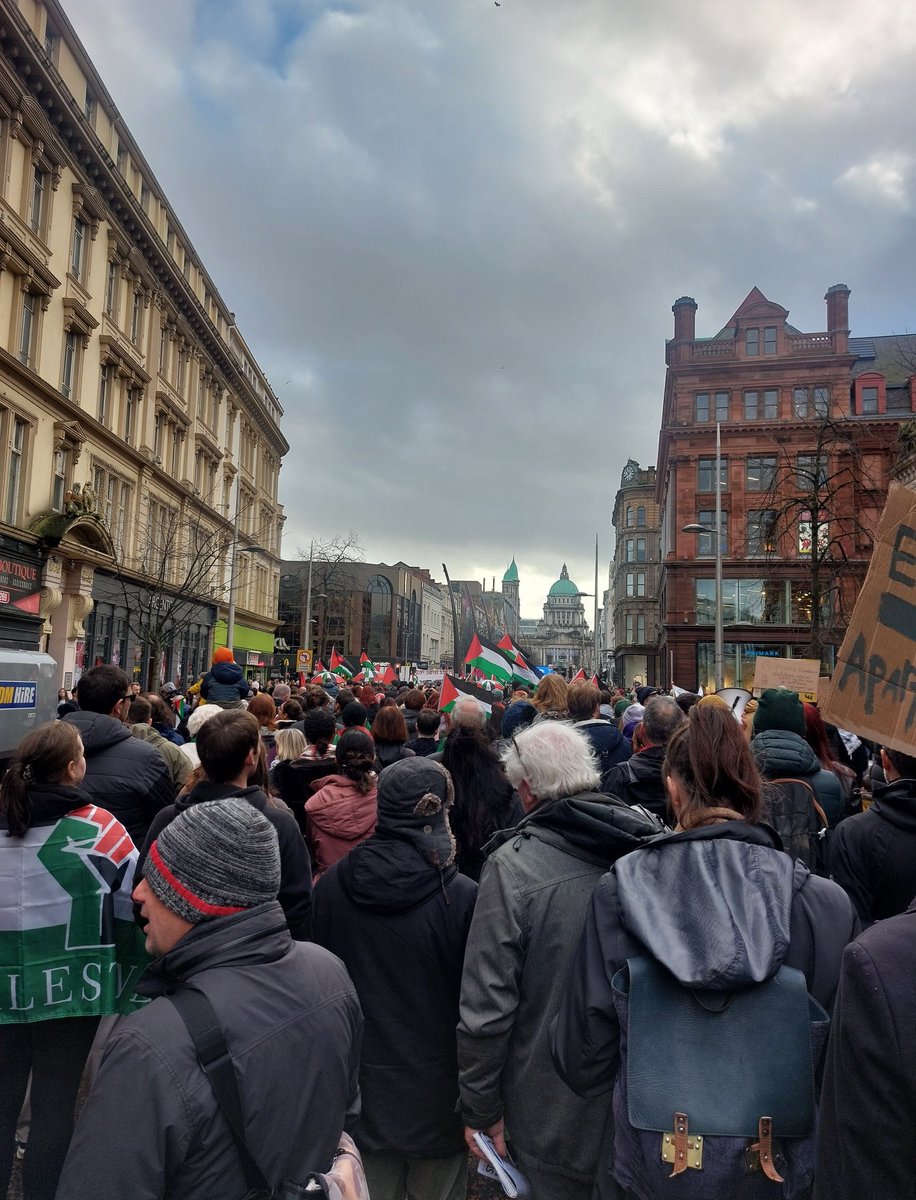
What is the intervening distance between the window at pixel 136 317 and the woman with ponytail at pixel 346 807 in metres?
Answer: 29.8

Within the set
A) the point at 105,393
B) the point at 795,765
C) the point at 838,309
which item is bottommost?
the point at 795,765

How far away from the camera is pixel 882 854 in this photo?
342 cm

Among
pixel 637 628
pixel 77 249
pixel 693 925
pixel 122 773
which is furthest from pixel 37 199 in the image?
pixel 637 628

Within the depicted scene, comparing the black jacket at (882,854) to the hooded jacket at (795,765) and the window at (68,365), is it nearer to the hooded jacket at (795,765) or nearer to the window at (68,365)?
the hooded jacket at (795,765)

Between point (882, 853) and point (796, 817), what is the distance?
1.32 m

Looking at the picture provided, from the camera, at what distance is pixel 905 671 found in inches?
104

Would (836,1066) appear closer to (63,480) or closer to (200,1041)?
(200,1041)

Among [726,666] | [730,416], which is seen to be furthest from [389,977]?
[730,416]

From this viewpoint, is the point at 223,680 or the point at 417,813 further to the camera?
the point at 223,680

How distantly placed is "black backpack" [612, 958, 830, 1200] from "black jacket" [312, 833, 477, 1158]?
1.15 m

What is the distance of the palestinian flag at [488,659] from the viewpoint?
15.4 meters

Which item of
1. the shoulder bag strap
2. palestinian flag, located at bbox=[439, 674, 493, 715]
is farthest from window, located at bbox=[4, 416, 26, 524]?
the shoulder bag strap

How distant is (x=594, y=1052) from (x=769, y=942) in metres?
0.60

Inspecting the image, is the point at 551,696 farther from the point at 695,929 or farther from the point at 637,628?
the point at 637,628
